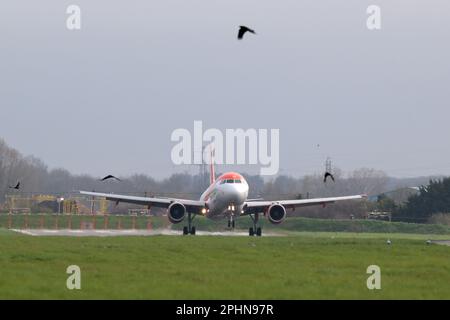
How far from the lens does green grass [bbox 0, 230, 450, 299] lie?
Result: 69.7ft

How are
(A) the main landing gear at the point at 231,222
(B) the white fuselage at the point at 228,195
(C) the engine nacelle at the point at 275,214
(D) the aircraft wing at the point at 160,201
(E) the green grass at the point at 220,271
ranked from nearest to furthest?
(E) the green grass at the point at 220,271, (B) the white fuselage at the point at 228,195, (A) the main landing gear at the point at 231,222, (D) the aircraft wing at the point at 160,201, (C) the engine nacelle at the point at 275,214

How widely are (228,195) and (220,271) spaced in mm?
33200

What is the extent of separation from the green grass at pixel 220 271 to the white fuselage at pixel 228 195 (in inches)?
808

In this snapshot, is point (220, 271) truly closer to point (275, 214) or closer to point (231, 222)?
point (231, 222)

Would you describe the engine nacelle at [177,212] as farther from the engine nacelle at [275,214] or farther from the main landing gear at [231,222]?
the engine nacelle at [275,214]

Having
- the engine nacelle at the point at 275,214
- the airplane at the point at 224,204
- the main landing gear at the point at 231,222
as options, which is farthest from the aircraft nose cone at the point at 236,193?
the engine nacelle at the point at 275,214

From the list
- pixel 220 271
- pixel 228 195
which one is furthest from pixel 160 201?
pixel 220 271

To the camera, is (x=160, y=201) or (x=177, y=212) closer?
(x=177, y=212)

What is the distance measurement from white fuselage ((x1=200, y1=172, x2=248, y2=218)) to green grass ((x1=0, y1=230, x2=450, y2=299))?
2052 cm

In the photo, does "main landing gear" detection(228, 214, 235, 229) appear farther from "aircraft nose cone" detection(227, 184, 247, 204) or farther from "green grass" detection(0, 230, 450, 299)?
"green grass" detection(0, 230, 450, 299)

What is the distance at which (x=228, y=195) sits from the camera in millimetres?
59438

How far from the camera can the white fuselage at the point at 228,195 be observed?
195 feet

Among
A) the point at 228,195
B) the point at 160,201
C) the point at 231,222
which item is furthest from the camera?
the point at 160,201

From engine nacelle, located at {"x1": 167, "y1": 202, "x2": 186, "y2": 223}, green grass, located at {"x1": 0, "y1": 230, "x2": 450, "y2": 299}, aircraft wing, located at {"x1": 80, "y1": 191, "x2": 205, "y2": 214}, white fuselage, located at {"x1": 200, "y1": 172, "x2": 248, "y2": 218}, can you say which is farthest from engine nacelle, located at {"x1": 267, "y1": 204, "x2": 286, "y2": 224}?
green grass, located at {"x1": 0, "y1": 230, "x2": 450, "y2": 299}
